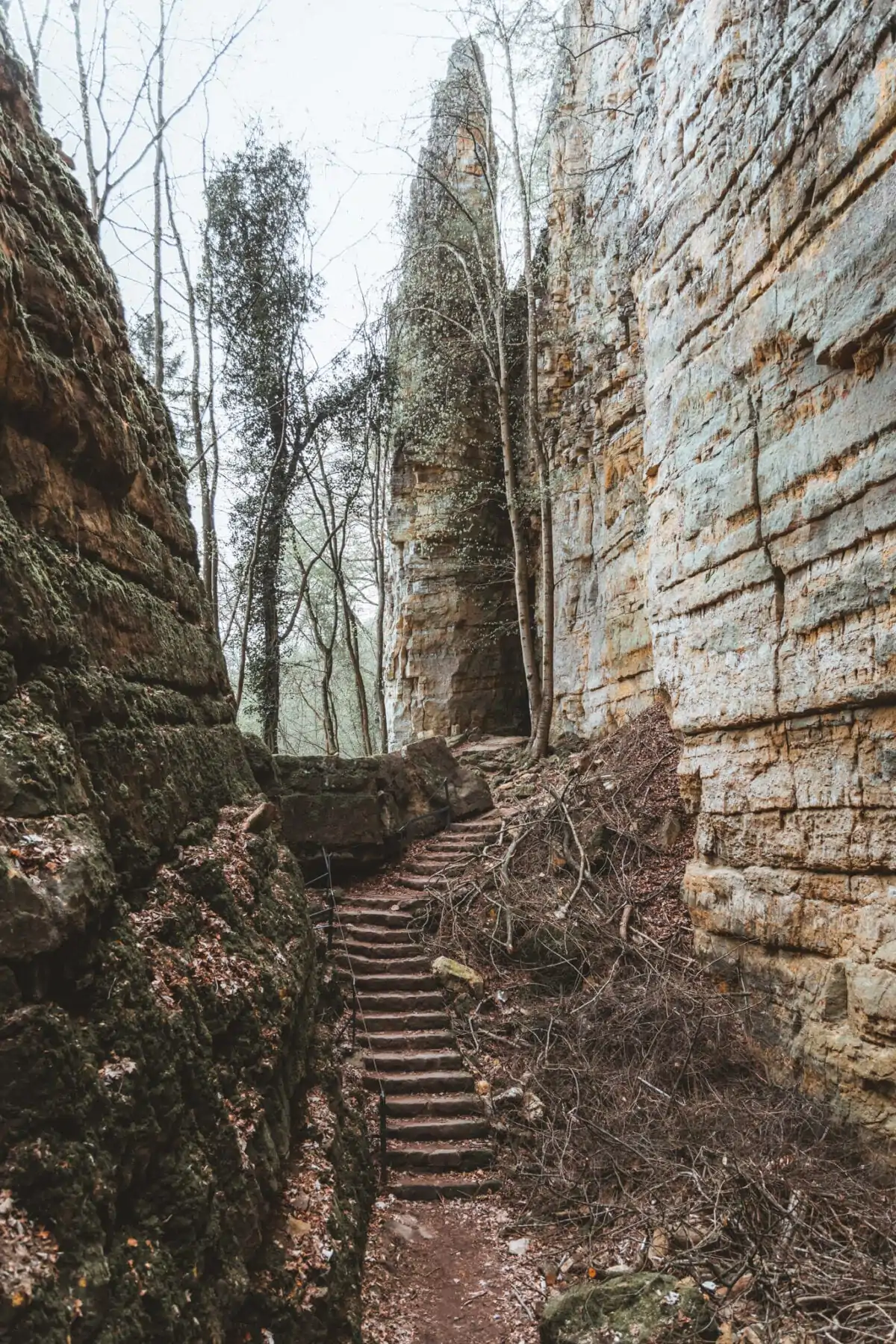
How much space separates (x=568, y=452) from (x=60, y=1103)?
14.0m

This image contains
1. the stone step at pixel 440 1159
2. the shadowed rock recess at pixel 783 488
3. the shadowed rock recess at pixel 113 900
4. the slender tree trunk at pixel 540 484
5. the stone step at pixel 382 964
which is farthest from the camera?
the slender tree trunk at pixel 540 484

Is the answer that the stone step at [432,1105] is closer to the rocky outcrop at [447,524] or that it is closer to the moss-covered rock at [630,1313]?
the moss-covered rock at [630,1313]

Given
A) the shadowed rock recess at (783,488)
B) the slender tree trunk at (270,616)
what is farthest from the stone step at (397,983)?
the slender tree trunk at (270,616)

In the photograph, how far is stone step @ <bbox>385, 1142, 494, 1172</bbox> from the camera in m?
6.45

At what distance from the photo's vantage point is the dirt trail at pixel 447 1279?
4.70 metres

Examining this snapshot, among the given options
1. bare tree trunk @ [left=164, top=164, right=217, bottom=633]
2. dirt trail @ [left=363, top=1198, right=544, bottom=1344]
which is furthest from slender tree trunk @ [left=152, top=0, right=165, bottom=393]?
dirt trail @ [left=363, top=1198, right=544, bottom=1344]

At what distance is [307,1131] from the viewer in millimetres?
4895

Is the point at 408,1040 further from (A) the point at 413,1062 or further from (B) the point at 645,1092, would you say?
(B) the point at 645,1092

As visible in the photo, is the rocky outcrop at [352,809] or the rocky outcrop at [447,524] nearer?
the rocky outcrop at [352,809]

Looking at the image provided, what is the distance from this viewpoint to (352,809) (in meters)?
10.9

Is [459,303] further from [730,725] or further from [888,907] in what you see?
[888,907]

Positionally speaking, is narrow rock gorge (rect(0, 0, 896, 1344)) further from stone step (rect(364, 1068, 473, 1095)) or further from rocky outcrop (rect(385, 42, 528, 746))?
rocky outcrop (rect(385, 42, 528, 746))

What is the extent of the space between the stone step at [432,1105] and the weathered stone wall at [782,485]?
2600 millimetres

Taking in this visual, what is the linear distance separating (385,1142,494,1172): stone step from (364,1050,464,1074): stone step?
0.85 metres
